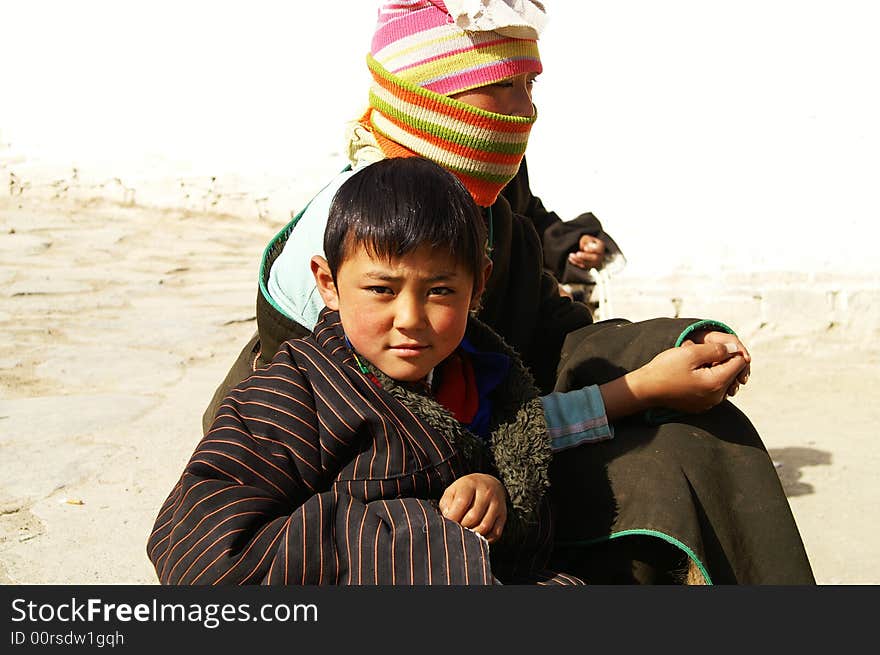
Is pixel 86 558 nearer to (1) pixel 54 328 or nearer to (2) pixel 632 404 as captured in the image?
(2) pixel 632 404

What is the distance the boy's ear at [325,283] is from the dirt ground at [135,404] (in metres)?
1.50

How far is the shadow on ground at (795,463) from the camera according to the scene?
4219 millimetres

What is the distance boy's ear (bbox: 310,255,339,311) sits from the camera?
6.40 feet

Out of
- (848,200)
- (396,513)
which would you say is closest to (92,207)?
(848,200)

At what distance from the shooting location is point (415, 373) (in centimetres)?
187

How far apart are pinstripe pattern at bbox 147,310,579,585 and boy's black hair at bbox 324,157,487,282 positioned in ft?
0.73

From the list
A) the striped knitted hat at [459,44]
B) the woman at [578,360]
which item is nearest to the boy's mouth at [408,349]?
the woman at [578,360]

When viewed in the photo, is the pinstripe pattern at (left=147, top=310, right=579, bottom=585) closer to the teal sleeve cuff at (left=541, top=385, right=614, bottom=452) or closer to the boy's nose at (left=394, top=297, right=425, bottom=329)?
the boy's nose at (left=394, top=297, right=425, bottom=329)

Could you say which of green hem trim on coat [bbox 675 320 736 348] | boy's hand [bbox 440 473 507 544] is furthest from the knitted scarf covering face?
boy's hand [bbox 440 473 507 544]

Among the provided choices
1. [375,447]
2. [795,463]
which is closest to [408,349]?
[375,447]

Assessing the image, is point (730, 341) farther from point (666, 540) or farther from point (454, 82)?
point (454, 82)

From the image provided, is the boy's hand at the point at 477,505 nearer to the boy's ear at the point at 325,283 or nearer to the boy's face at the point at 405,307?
the boy's face at the point at 405,307

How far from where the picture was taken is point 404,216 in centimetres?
178

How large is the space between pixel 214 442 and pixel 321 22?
12039mm
